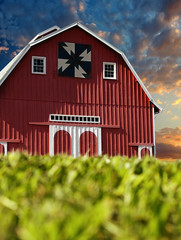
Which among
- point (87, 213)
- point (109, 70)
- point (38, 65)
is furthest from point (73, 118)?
point (87, 213)

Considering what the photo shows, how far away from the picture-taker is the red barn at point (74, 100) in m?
20.8

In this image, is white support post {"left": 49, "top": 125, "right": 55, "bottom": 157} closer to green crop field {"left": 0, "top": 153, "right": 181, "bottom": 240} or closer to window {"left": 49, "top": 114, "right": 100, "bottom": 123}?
window {"left": 49, "top": 114, "right": 100, "bottom": 123}

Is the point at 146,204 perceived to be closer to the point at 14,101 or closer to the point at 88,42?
the point at 14,101

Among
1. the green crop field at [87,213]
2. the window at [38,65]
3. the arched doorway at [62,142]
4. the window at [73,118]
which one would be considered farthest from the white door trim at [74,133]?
the green crop field at [87,213]

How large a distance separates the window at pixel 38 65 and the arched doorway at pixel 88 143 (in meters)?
4.68

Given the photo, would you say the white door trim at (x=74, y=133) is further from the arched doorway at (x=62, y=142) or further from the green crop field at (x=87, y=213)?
the green crop field at (x=87, y=213)

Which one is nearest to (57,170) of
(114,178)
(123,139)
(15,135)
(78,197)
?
(114,178)

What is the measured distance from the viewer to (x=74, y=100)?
2167 cm

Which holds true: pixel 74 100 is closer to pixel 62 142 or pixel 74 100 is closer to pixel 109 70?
pixel 62 142

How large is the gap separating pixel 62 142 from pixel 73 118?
5.43 feet

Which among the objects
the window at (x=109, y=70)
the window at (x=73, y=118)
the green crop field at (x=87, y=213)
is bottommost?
the green crop field at (x=87, y=213)

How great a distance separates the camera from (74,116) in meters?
21.5

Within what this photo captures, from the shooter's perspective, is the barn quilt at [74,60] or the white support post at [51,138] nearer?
the white support post at [51,138]

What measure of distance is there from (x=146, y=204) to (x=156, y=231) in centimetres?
→ 38
